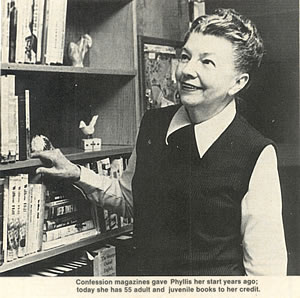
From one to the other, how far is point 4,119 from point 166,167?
0.34 metres

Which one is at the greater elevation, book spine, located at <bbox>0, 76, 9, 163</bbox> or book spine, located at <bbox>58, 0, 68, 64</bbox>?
book spine, located at <bbox>58, 0, 68, 64</bbox>

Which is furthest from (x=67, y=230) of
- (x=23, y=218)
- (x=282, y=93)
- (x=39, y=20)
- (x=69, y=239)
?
(x=282, y=93)

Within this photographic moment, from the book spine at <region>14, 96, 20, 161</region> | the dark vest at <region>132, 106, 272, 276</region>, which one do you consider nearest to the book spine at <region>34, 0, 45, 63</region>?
the book spine at <region>14, 96, 20, 161</region>

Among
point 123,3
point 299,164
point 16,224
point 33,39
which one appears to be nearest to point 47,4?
point 33,39

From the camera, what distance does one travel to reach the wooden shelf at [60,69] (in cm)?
91

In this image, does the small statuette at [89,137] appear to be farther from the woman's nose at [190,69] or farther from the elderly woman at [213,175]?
the woman's nose at [190,69]

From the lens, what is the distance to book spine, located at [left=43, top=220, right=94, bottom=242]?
3.34ft

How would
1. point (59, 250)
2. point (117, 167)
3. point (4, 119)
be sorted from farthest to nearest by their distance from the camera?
point (117, 167), point (59, 250), point (4, 119)

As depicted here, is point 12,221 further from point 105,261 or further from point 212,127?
point 212,127

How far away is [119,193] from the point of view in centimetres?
108

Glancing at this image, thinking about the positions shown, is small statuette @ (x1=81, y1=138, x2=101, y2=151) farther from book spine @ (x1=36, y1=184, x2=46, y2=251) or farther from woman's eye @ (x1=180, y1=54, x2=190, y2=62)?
woman's eye @ (x1=180, y1=54, x2=190, y2=62)

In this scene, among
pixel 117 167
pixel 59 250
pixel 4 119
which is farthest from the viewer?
pixel 117 167

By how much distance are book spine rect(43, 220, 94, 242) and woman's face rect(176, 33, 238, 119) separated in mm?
347

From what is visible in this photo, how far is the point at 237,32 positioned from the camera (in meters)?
Answer: 0.98
